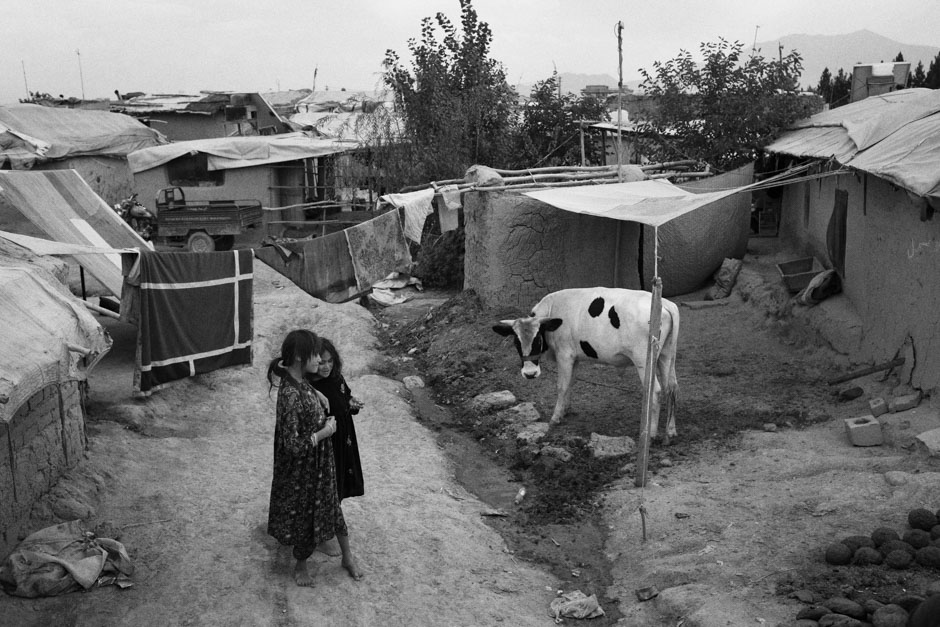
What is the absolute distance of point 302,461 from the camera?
4.53 metres

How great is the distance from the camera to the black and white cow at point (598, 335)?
24.5ft

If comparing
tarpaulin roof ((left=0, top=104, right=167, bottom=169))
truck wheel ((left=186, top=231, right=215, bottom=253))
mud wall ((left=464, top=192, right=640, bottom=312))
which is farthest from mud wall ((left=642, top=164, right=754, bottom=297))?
tarpaulin roof ((left=0, top=104, right=167, bottom=169))

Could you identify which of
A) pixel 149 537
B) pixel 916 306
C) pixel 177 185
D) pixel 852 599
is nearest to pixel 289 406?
pixel 149 537

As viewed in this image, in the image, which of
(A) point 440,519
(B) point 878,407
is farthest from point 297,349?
(B) point 878,407

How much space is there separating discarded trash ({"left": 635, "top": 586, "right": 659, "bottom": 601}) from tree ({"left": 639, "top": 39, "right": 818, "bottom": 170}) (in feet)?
31.9

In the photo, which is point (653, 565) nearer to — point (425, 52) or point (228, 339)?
point (228, 339)

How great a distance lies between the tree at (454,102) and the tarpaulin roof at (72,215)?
289 inches

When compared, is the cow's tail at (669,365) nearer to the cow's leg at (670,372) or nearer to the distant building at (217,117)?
the cow's leg at (670,372)

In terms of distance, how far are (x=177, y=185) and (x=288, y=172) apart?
8.83 ft

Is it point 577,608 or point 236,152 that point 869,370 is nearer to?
point 577,608

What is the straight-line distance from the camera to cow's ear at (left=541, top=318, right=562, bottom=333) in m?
8.02

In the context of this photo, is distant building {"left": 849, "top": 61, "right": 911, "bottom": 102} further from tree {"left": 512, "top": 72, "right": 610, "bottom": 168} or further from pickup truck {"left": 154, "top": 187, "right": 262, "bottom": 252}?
pickup truck {"left": 154, "top": 187, "right": 262, "bottom": 252}

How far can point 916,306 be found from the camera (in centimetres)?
721

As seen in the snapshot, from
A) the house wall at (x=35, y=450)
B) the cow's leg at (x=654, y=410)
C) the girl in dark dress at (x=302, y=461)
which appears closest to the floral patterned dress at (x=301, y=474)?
the girl in dark dress at (x=302, y=461)
